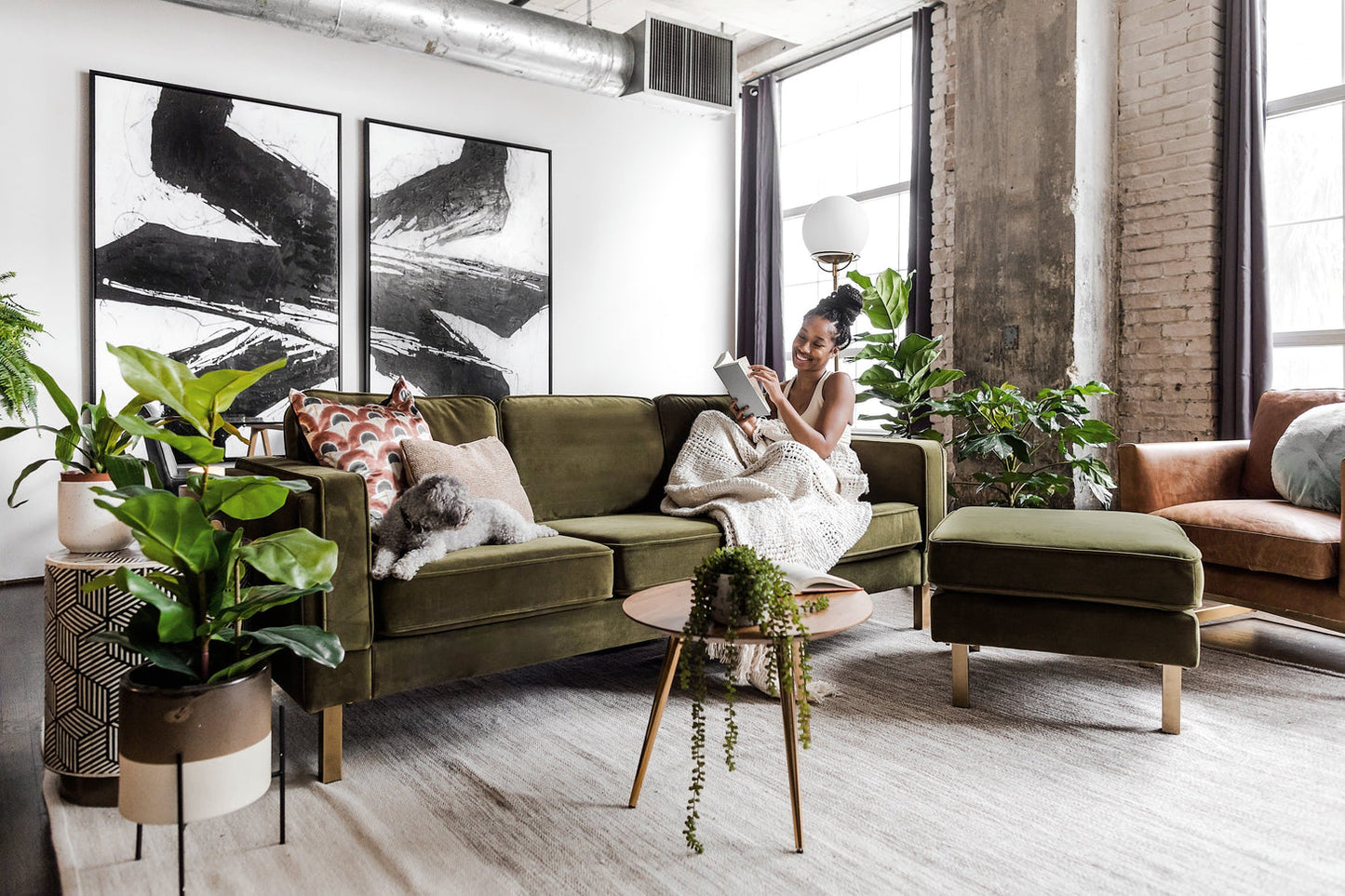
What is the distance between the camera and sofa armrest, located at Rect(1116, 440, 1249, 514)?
10.2ft

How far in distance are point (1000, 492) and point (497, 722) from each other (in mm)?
2691

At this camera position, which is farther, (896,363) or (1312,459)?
(896,363)

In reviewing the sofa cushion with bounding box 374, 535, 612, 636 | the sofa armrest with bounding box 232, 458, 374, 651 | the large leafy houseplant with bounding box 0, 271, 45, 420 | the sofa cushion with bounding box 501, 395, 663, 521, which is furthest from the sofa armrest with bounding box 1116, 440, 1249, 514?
the large leafy houseplant with bounding box 0, 271, 45, 420

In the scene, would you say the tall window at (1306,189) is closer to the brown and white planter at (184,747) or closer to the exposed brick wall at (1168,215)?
the exposed brick wall at (1168,215)

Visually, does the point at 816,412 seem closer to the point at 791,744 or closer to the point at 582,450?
the point at 582,450

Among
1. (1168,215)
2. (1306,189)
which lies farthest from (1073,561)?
(1306,189)

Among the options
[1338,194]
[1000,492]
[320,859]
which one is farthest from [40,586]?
[1338,194]

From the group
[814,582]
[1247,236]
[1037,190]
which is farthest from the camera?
[1037,190]

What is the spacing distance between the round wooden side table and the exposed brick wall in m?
2.93

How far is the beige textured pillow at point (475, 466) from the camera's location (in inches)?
96.0

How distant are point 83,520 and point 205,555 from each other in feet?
2.01

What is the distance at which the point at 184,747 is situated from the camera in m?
1.42

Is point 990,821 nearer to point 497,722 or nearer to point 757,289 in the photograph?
point 497,722

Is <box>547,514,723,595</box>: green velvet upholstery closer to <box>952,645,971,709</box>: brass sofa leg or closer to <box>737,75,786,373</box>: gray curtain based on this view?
<box>952,645,971,709</box>: brass sofa leg
